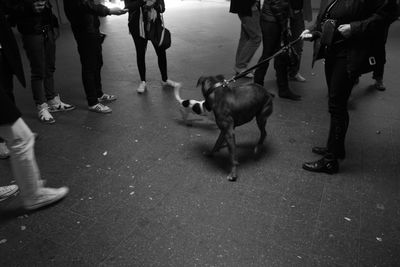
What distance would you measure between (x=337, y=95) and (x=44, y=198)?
7.68 ft

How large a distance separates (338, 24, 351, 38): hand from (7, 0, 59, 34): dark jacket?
2.88m

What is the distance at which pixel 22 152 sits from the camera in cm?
212

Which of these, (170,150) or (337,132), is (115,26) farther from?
(337,132)

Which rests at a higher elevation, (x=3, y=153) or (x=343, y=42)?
(x=343, y=42)

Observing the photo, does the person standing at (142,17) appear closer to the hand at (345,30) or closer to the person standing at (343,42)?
the person standing at (343,42)

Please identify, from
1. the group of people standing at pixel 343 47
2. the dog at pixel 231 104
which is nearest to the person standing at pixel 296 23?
the group of people standing at pixel 343 47

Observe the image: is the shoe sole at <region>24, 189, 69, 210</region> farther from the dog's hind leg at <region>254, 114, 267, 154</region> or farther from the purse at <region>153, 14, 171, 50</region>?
the purse at <region>153, 14, 171, 50</region>

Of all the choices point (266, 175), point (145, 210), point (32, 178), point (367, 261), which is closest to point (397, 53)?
point (266, 175)

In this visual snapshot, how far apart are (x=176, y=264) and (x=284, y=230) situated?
0.78 metres

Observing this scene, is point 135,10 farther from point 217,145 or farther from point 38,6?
point 217,145

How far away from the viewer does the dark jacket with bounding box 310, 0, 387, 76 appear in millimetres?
2215

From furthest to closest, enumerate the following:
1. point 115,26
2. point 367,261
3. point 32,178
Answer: point 115,26
point 32,178
point 367,261

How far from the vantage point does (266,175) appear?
2859 mm

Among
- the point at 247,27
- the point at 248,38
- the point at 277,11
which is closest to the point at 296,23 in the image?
the point at 277,11
